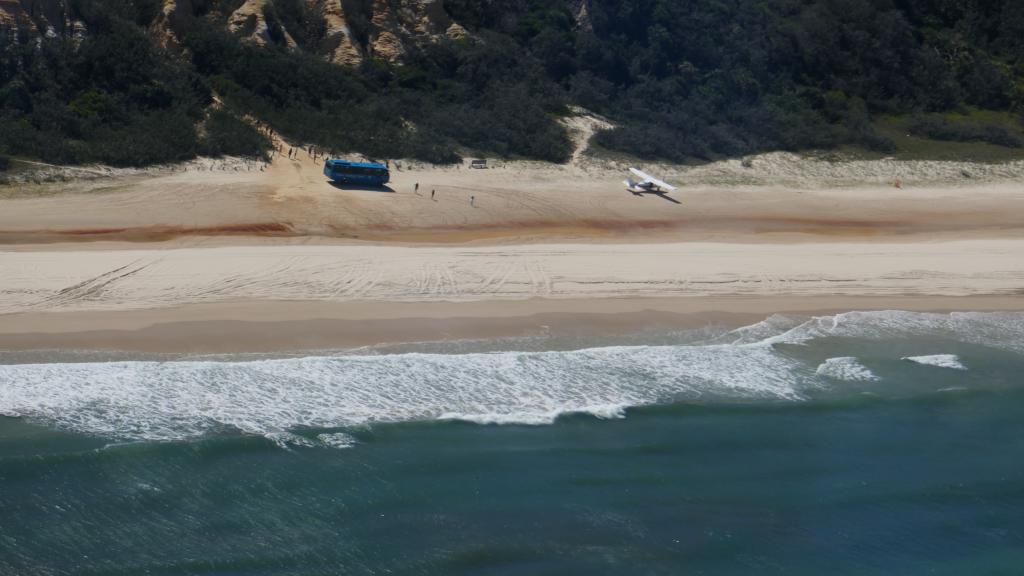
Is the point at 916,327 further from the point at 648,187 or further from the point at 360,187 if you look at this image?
the point at 360,187

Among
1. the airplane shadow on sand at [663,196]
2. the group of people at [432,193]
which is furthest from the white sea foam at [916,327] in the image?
the group of people at [432,193]

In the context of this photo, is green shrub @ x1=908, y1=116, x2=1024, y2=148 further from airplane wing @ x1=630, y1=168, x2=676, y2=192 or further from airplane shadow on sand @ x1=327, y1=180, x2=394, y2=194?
airplane shadow on sand @ x1=327, y1=180, x2=394, y2=194

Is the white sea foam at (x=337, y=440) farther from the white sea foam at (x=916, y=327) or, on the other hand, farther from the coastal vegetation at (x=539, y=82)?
the coastal vegetation at (x=539, y=82)

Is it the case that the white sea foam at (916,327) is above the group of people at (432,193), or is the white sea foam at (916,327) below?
below

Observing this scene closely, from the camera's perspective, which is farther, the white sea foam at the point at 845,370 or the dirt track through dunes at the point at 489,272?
the dirt track through dunes at the point at 489,272

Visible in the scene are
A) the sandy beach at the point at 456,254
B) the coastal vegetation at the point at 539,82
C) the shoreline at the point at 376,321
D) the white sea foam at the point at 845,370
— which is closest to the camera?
the shoreline at the point at 376,321

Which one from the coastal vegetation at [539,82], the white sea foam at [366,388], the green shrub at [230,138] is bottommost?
the white sea foam at [366,388]

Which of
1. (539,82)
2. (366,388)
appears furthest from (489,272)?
(539,82)
